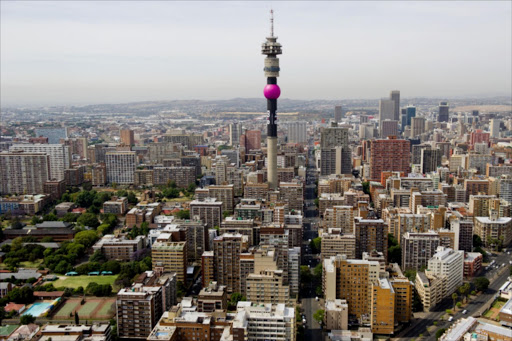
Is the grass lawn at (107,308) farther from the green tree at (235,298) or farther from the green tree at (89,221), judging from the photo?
the green tree at (89,221)

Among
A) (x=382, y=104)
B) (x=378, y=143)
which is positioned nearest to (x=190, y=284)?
(x=378, y=143)

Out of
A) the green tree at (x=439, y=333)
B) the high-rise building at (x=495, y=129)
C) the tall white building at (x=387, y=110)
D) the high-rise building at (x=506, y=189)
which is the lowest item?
the green tree at (x=439, y=333)

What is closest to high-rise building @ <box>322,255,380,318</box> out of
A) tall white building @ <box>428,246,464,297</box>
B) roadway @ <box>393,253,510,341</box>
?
roadway @ <box>393,253,510,341</box>

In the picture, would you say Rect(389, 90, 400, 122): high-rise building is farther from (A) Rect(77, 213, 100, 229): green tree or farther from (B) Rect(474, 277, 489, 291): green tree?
(B) Rect(474, 277, 489, 291): green tree

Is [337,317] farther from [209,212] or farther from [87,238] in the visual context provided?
[87,238]

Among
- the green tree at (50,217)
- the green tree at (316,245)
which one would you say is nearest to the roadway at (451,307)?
the green tree at (316,245)

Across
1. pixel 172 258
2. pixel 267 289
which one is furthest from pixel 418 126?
pixel 267 289
